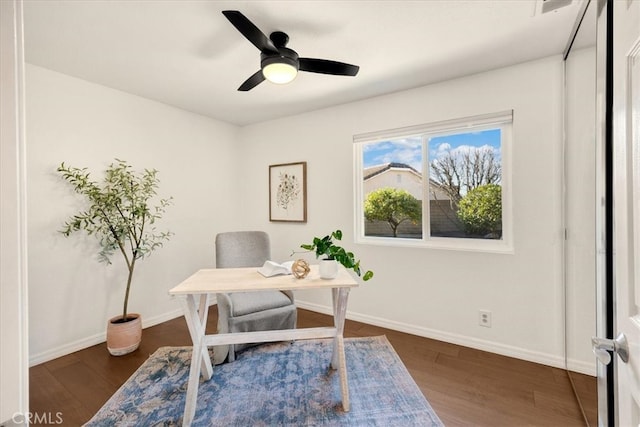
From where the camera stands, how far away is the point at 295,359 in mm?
2246

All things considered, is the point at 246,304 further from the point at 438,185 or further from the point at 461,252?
the point at 438,185

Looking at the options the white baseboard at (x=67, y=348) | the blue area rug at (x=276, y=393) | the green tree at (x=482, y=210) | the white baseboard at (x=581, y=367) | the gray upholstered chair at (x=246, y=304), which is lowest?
the blue area rug at (x=276, y=393)

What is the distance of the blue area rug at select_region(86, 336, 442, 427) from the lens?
162 centimetres

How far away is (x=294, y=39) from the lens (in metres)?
1.91

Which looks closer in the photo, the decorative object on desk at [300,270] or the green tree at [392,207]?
the decorative object on desk at [300,270]

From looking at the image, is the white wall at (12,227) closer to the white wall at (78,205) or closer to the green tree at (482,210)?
the white wall at (78,205)

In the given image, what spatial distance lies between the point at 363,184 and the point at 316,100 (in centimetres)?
108

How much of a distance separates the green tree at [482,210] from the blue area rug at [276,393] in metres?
1.39

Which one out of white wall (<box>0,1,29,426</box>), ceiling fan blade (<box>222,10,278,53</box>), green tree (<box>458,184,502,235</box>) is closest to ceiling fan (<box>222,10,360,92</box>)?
ceiling fan blade (<box>222,10,278,53</box>)

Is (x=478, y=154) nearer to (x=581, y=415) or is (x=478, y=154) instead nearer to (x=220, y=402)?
(x=581, y=415)

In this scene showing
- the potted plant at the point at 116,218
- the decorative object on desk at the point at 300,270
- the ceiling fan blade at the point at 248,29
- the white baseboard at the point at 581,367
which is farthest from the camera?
the potted plant at the point at 116,218

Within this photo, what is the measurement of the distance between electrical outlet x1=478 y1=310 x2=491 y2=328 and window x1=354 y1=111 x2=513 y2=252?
0.56 meters

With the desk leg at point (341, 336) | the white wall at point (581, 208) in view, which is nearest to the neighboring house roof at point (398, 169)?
the white wall at point (581, 208)

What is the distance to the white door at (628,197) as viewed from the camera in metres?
0.64
